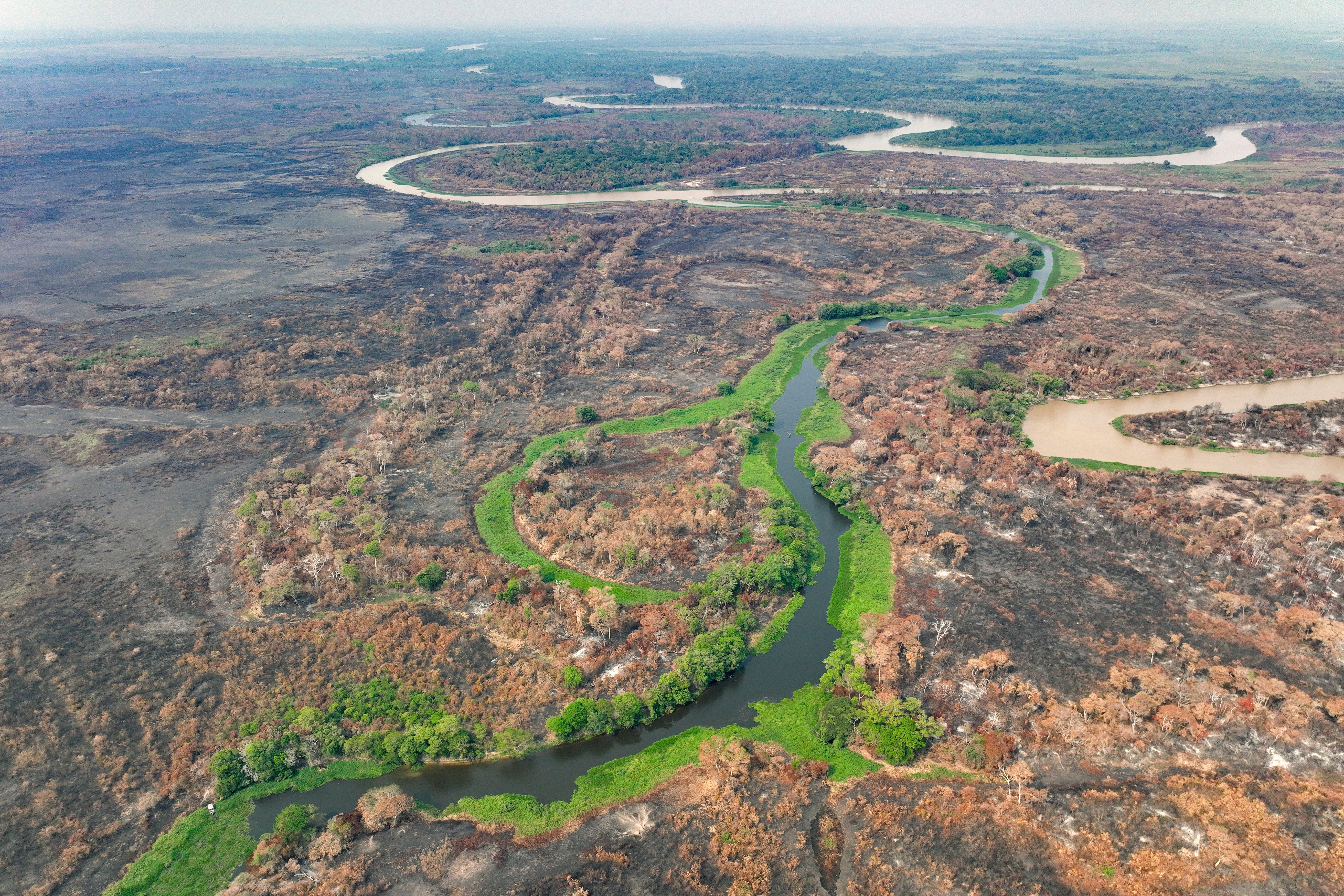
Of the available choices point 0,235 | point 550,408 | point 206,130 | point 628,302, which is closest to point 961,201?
point 628,302

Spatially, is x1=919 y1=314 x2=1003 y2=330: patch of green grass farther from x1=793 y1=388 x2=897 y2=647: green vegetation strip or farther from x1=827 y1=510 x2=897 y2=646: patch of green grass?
x1=827 y1=510 x2=897 y2=646: patch of green grass

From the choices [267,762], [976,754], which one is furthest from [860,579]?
[267,762]

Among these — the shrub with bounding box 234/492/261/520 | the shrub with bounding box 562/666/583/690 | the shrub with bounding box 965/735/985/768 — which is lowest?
the shrub with bounding box 965/735/985/768

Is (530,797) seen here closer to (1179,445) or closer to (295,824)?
(295,824)

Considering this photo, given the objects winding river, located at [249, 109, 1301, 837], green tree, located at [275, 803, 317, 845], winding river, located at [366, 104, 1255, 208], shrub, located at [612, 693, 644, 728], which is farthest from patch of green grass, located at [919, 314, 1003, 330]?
green tree, located at [275, 803, 317, 845]

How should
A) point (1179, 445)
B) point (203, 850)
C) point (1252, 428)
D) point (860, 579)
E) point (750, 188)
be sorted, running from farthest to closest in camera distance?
1. point (750, 188)
2. point (1252, 428)
3. point (1179, 445)
4. point (860, 579)
5. point (203, 850)

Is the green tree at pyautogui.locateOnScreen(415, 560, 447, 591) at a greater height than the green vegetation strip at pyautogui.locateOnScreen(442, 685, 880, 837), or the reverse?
the green tree at pyautogui.locateOnScreen(415, 560, 447, 591)
